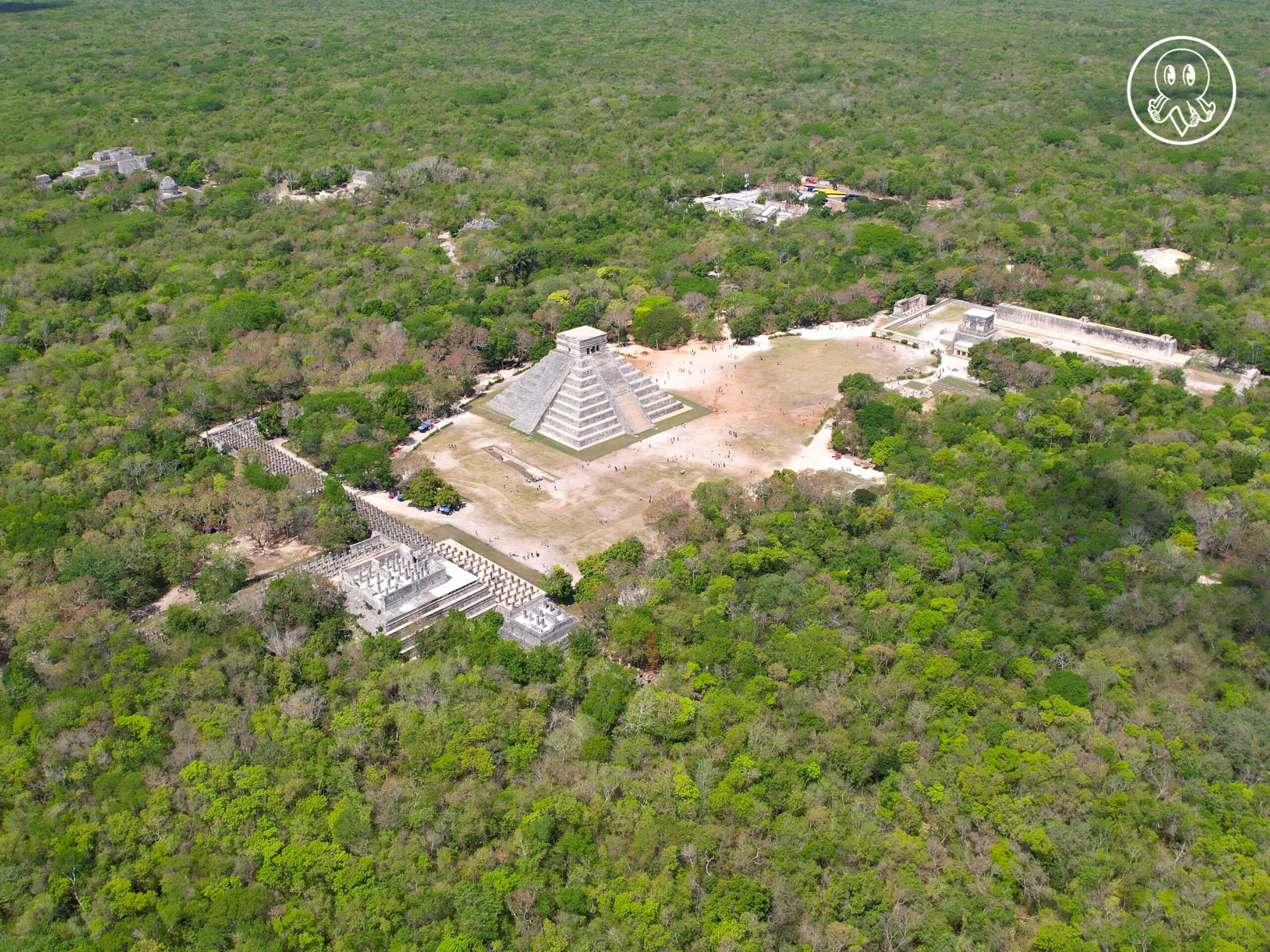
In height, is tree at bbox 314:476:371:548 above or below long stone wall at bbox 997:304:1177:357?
below

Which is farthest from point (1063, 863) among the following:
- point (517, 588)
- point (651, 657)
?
point (517, 588)

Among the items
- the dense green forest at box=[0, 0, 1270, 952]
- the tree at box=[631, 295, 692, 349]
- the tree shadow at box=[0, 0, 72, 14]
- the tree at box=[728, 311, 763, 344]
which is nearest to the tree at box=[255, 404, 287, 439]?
the dense green forest at box=[0, 0, 1270, 952]

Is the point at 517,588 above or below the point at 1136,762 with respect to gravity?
below

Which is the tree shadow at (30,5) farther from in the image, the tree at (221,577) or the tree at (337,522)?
the tree at (221,577)

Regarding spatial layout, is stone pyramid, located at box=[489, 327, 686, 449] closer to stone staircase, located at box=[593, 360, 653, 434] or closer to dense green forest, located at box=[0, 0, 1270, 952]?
stone staircase, located at box=[593, 360, 653, 434]

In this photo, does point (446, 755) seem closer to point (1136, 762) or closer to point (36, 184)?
point (1136, 762)

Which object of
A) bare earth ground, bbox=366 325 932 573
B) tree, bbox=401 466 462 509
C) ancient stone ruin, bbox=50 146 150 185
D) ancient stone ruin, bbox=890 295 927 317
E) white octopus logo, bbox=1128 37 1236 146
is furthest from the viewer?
white octopus logo, bbox=1128 37 1236 146

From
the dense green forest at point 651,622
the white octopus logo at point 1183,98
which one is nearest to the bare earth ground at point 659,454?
the dense green forest at point 651,622
